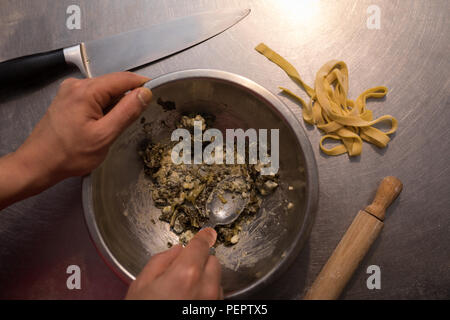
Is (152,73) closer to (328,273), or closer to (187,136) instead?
(187,136)

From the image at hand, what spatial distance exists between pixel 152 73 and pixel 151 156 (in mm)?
254

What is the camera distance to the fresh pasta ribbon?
835 mm

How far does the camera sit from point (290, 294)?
0.82 m

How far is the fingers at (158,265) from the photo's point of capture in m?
0.58

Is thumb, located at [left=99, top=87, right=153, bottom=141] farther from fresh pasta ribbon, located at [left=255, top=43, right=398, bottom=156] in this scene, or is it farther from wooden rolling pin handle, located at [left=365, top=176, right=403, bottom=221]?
wooden rolling pin handle, located at [left=365, top=176, right=403, bottom=221]

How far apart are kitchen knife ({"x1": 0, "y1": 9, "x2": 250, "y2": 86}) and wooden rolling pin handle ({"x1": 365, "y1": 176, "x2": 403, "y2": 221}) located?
2.25ft

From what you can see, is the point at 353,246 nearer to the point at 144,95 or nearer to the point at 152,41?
the point at 144,95

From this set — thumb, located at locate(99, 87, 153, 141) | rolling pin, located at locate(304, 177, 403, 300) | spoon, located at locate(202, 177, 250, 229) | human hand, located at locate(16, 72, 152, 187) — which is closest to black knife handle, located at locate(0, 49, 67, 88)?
human hand, located at locate(16, 72, 152, 187)

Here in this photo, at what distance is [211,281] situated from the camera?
58cm

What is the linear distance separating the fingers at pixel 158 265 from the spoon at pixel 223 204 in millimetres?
197

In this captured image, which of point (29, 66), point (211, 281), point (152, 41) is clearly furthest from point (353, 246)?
point (29, 66)

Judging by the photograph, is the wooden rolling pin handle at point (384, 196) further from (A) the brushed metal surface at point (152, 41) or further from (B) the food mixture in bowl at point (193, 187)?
(A) the brushed metal surface at point (152, 41)

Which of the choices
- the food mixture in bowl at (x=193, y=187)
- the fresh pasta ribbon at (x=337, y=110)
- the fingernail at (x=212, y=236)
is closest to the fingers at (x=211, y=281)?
the fingernail at (x=212, y=236)
